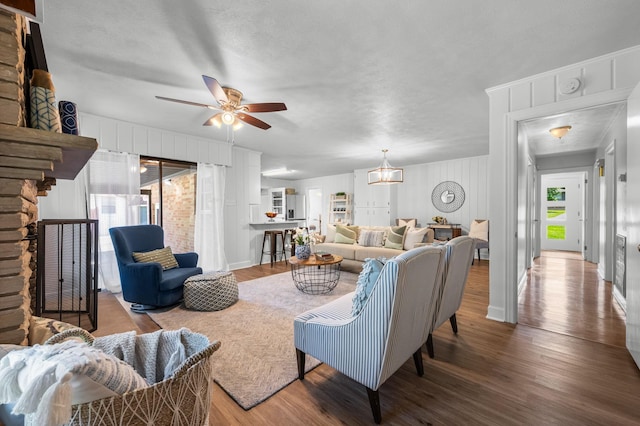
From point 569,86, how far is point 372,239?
11.5 ft

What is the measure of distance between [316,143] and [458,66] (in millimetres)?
3032

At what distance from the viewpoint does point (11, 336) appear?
1088 mm

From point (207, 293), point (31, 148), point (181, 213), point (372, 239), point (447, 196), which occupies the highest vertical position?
point (447, 196)

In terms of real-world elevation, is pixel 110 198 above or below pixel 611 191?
below

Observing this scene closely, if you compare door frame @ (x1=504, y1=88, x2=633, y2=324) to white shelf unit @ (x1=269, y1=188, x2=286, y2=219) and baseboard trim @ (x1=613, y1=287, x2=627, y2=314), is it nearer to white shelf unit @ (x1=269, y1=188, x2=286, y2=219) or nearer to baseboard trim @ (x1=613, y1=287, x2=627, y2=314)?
baseboard trim @ (x1=613, y1=287, x2=627, y2=314)

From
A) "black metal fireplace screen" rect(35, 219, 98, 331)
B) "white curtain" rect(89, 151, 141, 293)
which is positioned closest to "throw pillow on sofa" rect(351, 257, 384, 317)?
"black metal fireplace screen" rect(35, 219, 98, 331)

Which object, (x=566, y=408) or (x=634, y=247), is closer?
(x=566, y=408)

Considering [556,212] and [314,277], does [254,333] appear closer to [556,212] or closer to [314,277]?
[314,277]

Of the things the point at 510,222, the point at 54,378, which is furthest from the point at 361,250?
the point at 54,378

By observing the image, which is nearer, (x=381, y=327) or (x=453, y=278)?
(x=381, y=327)

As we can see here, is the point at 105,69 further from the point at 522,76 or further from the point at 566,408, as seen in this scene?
the point at 566,408

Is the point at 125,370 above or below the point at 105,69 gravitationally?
below

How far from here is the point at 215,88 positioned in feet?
7.84

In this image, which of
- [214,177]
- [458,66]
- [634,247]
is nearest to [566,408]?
[634,247]
